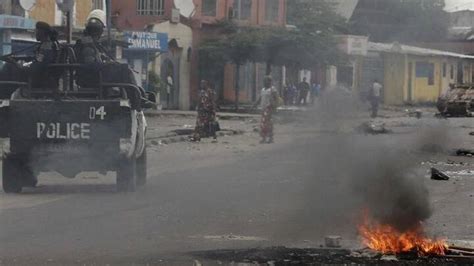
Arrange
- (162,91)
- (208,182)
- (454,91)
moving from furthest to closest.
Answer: (454,91), (162,91), (208,182)

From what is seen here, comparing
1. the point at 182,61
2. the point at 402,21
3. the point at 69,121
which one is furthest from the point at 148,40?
the point at 402,21

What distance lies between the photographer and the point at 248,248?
8.56m

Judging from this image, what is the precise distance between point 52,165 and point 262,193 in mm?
2677

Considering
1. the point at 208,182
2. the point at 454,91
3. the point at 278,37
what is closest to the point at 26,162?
the point at 208,182

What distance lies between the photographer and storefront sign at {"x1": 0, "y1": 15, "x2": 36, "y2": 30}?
25.7 m

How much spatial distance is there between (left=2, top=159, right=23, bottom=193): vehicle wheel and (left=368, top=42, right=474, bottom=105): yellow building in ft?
15.2

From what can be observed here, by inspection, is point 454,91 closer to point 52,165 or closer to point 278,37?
point 278,37

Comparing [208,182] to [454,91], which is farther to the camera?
[454,91]

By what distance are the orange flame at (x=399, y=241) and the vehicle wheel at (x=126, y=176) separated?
14.8 feet

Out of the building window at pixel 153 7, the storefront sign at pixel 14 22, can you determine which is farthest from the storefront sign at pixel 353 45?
the building window at pixel 153 7

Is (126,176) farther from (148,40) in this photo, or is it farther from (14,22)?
(148,40)

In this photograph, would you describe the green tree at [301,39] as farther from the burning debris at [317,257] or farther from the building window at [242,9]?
the burning debris at [317,257]

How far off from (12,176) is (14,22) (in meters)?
13.9

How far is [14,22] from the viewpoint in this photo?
26.0 metres
